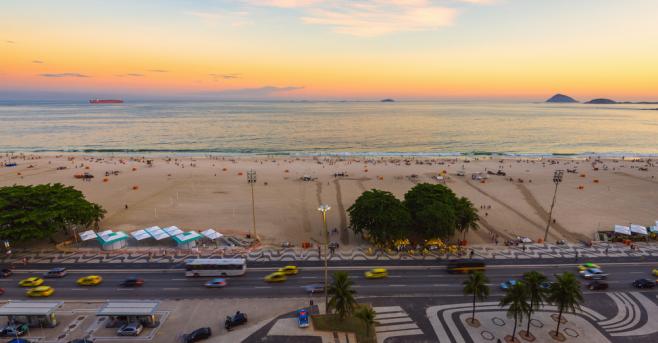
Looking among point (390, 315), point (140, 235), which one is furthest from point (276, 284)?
point (140, 235)

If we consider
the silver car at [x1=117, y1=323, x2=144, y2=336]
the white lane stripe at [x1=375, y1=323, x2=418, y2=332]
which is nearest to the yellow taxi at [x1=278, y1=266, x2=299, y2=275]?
the white lane stripe at [x1=375, y1=323, x2=418, y2=332]

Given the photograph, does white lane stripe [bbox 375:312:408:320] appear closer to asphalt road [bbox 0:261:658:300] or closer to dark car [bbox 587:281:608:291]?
asphalt road [bbox 0:261:658:300]

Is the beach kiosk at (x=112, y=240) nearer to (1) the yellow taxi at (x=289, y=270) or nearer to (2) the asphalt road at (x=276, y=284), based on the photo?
(2) the asphalt road at (x=276, y=284)

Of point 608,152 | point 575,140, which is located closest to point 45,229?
point 608,152

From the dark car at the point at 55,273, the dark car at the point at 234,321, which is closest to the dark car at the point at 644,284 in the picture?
the dark car at the point at 234,321

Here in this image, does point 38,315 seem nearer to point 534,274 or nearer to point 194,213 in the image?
point 194,213

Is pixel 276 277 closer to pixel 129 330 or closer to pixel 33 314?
pixel 129 330
